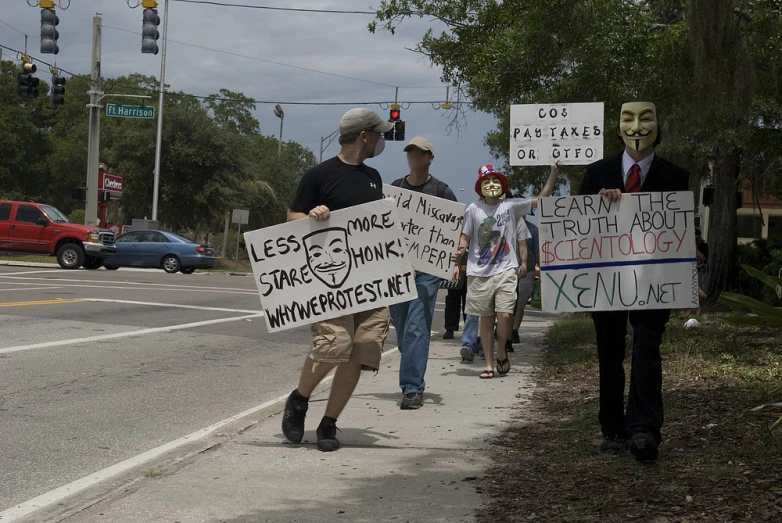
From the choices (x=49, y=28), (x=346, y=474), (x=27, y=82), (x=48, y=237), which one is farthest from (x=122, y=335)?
(x=48, y=237)

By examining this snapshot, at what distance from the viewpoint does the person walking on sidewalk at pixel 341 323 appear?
6.41 metres

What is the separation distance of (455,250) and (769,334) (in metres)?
5.67

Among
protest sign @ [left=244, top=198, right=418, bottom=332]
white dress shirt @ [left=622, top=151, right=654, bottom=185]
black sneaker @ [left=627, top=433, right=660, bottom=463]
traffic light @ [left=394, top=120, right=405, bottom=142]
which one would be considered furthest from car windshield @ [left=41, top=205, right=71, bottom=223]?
black sneaker @ [left=627, top=433, right=660, bottom=463]

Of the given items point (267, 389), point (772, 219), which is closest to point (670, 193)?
point (267, 389)

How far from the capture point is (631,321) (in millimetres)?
6266

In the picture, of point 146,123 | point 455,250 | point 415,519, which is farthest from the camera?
point 146,123

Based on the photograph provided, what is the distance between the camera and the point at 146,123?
5566cm

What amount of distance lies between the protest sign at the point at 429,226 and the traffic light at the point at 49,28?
1918 cm

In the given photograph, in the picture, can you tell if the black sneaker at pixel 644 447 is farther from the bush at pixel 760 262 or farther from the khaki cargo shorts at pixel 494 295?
the bush at pixel 760 262

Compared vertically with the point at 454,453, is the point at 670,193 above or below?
above

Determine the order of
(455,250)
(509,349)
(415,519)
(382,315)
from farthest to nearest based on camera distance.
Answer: (509,349) < (455,250) < (382,315) < (415,519)

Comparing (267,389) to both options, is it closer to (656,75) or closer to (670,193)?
(670,193)

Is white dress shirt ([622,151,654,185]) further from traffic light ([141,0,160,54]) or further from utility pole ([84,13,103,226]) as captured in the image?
utility pole ([84,13,103,226])

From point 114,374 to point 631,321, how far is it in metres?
5.60
